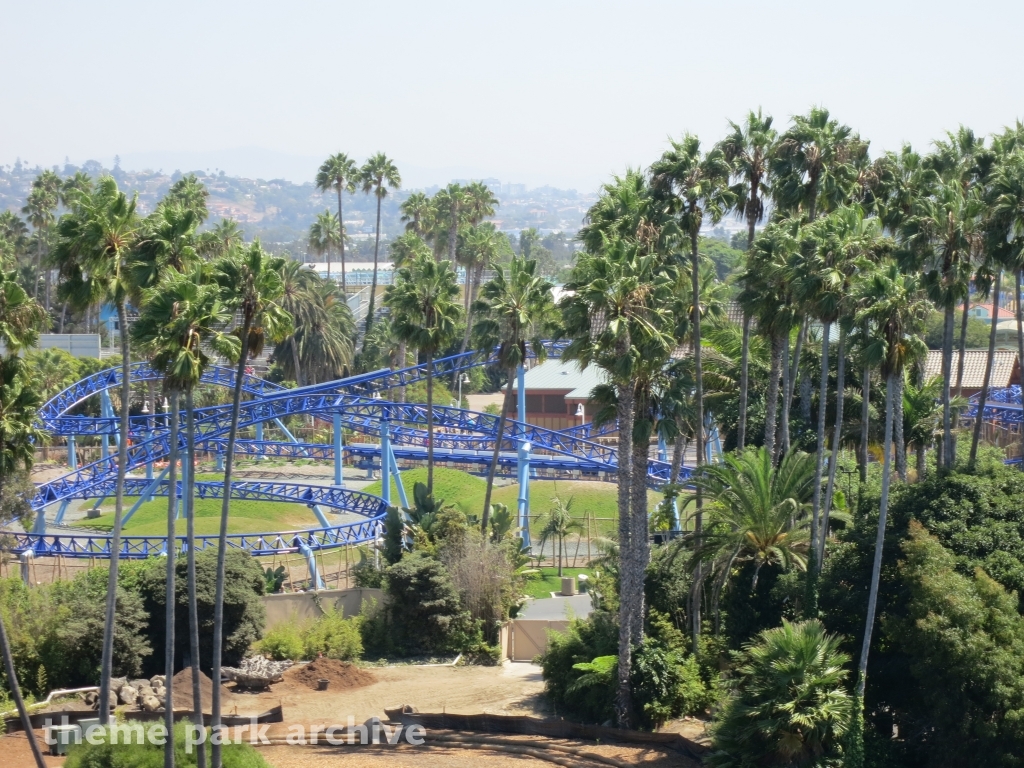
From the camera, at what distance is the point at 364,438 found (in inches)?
3435

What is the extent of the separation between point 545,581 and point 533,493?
15167 mm

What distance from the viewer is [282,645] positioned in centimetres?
4078

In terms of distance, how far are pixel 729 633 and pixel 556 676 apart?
5.65 meters

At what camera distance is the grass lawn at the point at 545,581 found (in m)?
48.8

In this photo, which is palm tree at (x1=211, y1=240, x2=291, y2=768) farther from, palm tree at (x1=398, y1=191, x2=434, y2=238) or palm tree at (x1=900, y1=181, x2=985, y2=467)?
palm tree at (x1=398, y1=191, x2=434, y2=238)

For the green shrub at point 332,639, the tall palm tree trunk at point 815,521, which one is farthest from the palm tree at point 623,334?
the green shrub at point 332,639

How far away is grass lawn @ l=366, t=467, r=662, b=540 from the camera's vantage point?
6138 centimetres

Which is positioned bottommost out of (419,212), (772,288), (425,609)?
(425,609)

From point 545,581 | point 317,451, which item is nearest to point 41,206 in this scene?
point 317,451

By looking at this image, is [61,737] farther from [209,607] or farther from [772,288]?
[772,288]

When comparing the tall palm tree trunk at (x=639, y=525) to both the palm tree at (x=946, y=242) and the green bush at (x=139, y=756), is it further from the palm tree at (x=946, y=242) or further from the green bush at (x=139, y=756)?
the green bush at (x=139, y=756)

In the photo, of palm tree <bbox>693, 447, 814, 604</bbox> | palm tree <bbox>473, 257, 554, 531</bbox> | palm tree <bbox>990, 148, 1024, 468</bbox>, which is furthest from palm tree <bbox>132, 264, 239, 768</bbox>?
palm tree <bbox>990, 148, 1024, 468</bbox>

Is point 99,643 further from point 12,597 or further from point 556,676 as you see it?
point 556,676

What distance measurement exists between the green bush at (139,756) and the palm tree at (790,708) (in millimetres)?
10445
